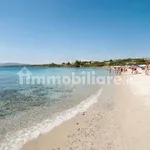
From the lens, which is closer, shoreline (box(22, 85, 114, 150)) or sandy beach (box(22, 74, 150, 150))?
sandy beach (box(22, 74, 150, 150))

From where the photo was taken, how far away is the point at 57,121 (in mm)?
8453

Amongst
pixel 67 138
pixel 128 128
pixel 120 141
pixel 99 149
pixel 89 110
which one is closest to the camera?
pixel 99 149

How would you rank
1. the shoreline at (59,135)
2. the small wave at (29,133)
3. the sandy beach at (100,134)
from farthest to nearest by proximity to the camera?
1. the small wave at (29,133)
2. the shoreline at (59,135)
3. the sandy beach at (100,134)

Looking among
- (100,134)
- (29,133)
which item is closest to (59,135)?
(29,133)

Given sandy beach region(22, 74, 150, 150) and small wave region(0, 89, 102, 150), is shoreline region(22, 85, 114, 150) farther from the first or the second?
small wave region(0, 89, 102, 150)

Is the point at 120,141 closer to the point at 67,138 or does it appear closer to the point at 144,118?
the point at 67,138

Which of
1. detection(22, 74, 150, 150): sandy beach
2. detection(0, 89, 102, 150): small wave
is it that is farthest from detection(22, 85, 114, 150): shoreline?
detection(0, 89, 102, 150): small wave

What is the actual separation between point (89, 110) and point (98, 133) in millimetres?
3790

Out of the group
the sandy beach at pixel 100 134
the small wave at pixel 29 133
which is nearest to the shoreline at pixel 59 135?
the sandy beach at pixel 100 134

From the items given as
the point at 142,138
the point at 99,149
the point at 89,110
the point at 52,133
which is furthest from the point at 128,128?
the point at 89,110

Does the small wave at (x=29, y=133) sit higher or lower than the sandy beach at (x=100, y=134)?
lower

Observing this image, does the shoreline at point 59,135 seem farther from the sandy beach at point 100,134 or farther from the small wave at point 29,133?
the small wave at point 29,133

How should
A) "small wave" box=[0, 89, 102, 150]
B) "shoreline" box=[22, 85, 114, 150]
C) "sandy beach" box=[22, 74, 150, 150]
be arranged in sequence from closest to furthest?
"sandy beach" box=[22, 74, 150, 150], "shoreline" box=[22, 85, 114, 150], "small wave" box=[0, 89, 102, 150]

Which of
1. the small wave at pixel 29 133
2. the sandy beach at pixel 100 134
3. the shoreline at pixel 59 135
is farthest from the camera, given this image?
the small wave at pixel 29 133
